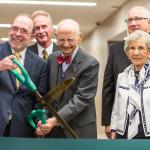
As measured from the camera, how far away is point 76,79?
2.07 m

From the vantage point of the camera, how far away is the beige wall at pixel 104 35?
7.58m

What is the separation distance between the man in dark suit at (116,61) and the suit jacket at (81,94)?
0.39 metres

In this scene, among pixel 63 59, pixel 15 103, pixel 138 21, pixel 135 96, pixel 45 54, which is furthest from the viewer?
pixel 45 54

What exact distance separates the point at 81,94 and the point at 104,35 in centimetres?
778

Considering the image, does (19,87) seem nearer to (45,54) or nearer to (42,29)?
(45,54)

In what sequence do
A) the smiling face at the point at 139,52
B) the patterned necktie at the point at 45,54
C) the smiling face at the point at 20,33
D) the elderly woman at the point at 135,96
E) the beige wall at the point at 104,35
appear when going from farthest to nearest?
the beige wall at the point at 104,35 < the patterned necktie at the point at 45,54 < the smiling face at the point at 20,33 < the smiling face at the point at 139,52 < the elderly woman at the point at 135,96

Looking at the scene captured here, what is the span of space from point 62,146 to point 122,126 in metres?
0.89

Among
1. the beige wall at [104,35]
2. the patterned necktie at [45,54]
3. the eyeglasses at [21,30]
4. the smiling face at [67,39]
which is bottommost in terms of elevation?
the patterned necktie at [45,54]

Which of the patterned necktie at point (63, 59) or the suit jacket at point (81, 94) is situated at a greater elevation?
the patterned necktie at point (63, 59)

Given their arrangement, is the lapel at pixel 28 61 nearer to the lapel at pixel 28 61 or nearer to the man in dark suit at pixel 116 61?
the lapel at pixel 28 61

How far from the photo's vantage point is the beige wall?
7576 mm

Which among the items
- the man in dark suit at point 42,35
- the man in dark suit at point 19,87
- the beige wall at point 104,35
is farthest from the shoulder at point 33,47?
the beige wall at point 104,35

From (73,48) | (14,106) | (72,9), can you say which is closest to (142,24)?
(73,48)

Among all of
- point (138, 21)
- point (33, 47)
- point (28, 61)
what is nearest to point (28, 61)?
point (28, 61)
